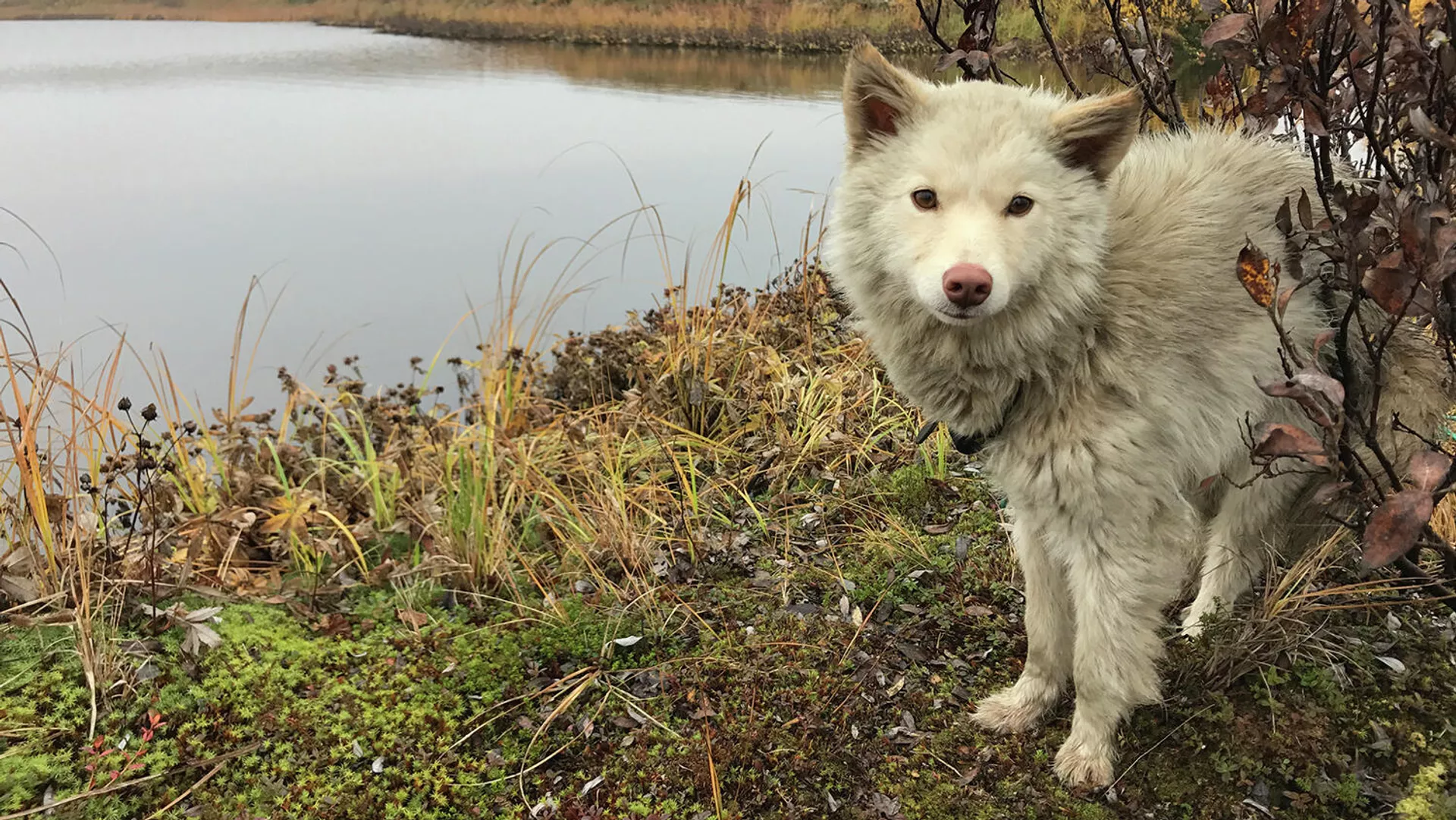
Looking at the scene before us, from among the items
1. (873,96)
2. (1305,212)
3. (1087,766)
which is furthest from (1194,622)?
(873,96)

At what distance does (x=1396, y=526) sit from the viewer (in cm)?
152

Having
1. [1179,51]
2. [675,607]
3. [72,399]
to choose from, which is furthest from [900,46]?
[72,399]

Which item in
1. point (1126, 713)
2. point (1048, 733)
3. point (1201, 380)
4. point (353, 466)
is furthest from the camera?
point (353, 466)

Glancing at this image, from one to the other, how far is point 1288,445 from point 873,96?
1273mm

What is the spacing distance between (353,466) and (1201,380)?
347cm

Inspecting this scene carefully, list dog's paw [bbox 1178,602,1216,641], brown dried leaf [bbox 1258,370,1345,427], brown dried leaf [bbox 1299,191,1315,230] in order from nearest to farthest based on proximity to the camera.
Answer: brown dried leaf [bbox 1258,370,1345,427] < brown dried leaf [bbox 1299,191,1315,230] < dog's paw [bbox 1178,602,1216,641]

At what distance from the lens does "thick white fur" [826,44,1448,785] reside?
1953mm

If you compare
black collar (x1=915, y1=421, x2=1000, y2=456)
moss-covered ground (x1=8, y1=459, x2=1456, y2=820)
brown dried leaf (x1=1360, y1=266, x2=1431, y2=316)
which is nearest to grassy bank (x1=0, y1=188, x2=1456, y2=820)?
moss-covered ground (x1=8, y1=459, x2=1456, y2=820)

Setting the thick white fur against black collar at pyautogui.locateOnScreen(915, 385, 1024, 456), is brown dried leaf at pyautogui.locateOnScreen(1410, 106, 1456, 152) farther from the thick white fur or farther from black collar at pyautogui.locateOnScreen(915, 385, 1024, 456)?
black collar at pyautogui.locateOnScreen(915, 385, 1024, 456)

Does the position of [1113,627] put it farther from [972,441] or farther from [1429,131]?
[1429,131]

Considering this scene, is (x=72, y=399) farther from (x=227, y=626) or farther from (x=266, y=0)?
(x=266, y=0)

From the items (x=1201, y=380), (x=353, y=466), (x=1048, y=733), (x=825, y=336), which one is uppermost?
(x=1201, y=380)

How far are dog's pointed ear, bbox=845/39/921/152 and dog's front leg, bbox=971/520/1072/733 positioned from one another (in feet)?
4.20

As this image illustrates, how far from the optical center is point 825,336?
5.15m
